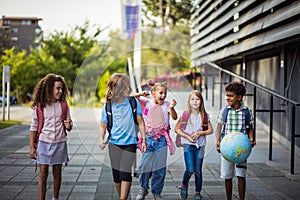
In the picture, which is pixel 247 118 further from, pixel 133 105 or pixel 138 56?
pixel 138 56

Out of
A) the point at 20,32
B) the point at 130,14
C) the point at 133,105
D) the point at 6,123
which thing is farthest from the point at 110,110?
the point at 20,32

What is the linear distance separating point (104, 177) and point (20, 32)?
3558 centimetres

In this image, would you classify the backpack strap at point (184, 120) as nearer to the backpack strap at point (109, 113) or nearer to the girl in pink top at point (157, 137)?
the girl in pink top at point (157, 137)

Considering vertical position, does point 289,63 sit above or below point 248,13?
below

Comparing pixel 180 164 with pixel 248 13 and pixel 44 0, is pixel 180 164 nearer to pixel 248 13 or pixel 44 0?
pixel 248 13

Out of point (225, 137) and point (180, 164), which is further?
point (180, 164)

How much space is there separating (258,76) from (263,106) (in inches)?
38.6

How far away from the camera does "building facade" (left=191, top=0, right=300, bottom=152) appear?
9609 mm

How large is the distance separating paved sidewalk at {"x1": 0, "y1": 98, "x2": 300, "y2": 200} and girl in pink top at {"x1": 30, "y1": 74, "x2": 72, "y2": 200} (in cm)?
71

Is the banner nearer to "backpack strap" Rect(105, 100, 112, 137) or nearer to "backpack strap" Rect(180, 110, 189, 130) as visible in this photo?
"backpack strap" Rect(180, 110, 189, 130)

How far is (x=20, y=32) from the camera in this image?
41375mm

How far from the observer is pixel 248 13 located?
40.1 feet

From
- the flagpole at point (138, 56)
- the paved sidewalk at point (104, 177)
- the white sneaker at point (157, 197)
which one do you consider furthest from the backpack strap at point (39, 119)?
the flagpole at point (138, 56)

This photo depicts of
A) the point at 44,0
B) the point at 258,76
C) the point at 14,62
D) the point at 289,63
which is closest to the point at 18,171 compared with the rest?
the point at 289,63
